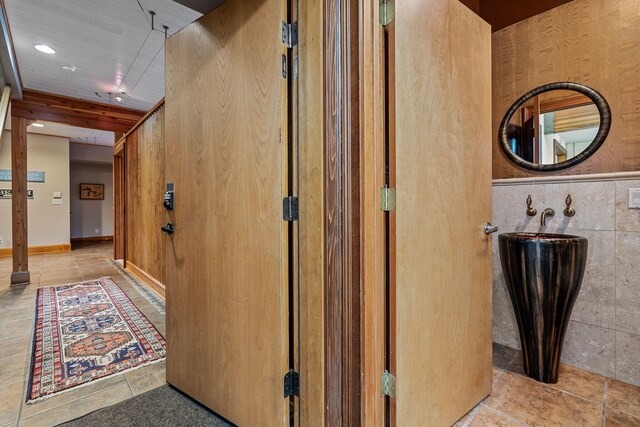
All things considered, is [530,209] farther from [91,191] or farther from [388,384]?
[91,191]

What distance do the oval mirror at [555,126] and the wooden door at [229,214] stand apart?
6.26ft

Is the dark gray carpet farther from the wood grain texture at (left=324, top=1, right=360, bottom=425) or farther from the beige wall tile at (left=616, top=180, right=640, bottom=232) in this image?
the beige wall tile at (left=616, top=180, right=640, bottom=232)

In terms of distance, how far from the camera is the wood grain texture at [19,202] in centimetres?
405

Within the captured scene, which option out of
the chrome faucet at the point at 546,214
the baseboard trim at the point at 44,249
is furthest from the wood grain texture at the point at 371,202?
the baseboard trim at the point at 44,249

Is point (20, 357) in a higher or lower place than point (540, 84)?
lower

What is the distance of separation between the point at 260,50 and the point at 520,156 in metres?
1.98

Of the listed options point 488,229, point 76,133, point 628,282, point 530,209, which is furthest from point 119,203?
point 628,282

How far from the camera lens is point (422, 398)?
4.20 feet

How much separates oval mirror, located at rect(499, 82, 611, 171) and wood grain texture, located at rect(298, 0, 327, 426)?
1804 millimetres

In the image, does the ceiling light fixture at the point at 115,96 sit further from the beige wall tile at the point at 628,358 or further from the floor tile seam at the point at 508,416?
the beige wall tile at the point at 628,358

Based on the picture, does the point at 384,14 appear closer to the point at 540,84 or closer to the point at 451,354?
the point at 451,354

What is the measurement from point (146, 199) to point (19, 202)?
1.83 metres

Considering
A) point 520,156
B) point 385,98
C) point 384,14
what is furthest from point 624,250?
point 384,14

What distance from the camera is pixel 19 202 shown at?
4098mm
